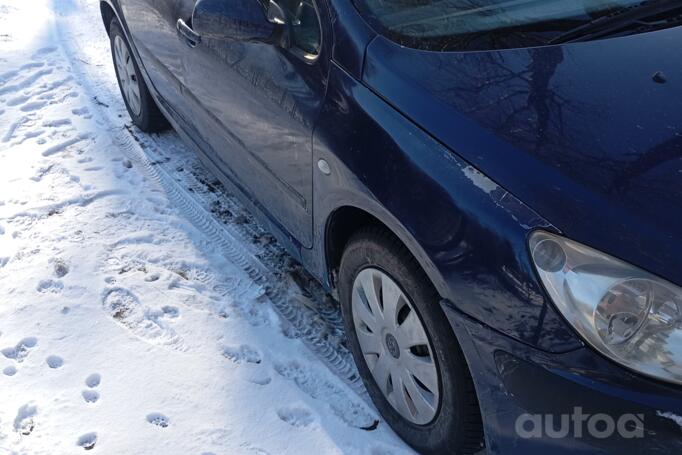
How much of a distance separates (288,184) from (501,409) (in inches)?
45.1

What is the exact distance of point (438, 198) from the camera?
1.65 m

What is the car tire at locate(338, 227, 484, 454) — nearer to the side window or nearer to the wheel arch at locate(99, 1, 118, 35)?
the side window

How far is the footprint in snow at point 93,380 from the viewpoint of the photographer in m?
2.29

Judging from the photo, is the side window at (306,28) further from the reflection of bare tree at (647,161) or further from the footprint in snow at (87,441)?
the footprint in snow at (87,441)

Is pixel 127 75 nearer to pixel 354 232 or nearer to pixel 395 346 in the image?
pixel 354 232

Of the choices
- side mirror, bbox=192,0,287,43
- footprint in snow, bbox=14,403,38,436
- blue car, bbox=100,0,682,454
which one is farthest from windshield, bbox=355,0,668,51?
footprint in snow, bbox=14,403,38,436

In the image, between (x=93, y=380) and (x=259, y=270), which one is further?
(x=259, y=270)

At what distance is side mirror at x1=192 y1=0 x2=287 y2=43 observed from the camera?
219cm

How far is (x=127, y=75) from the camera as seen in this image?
13.3ft

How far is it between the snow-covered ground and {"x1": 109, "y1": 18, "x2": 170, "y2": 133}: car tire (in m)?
0.10

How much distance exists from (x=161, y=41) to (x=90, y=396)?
1788 millimetres

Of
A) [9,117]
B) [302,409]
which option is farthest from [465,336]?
[9,117]

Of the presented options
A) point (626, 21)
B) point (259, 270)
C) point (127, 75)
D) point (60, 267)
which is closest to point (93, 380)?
point (60, 267)

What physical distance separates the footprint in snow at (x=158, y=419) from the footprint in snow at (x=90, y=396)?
211 millimetres
